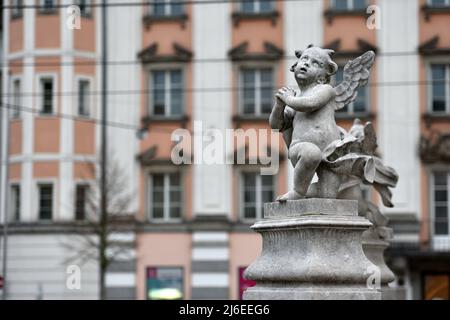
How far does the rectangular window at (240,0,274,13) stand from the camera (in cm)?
4375

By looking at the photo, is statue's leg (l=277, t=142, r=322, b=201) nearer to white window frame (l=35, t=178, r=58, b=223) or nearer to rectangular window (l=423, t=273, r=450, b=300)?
rectangular window (l=423, t=273, r=450, b=300)

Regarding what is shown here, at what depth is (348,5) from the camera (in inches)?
1700

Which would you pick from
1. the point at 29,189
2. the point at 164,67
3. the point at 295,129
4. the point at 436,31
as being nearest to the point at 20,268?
the point at 29,189

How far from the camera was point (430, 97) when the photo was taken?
42.8 meters

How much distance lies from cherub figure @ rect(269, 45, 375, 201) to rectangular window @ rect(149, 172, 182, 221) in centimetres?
2934

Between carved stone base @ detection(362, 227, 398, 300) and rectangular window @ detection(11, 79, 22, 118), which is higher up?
rectangular window @ detection(11, 79, 22, 118)

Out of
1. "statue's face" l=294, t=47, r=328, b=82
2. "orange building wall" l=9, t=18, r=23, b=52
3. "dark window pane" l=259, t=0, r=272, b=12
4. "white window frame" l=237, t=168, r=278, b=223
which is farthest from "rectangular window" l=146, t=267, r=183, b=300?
"statue's face" l=294, t=47, r=328, b=82

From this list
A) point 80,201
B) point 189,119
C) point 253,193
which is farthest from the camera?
point 80,201

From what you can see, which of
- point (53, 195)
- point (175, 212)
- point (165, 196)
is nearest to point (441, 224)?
point (175, 212)

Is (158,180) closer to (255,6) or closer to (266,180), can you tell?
(266,180)

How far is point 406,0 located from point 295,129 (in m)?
29.6

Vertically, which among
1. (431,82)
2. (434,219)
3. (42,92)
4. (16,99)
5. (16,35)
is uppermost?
(16,35)

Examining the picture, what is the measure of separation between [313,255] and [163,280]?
30492mm

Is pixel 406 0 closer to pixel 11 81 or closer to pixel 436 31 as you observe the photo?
pixel 436 31
